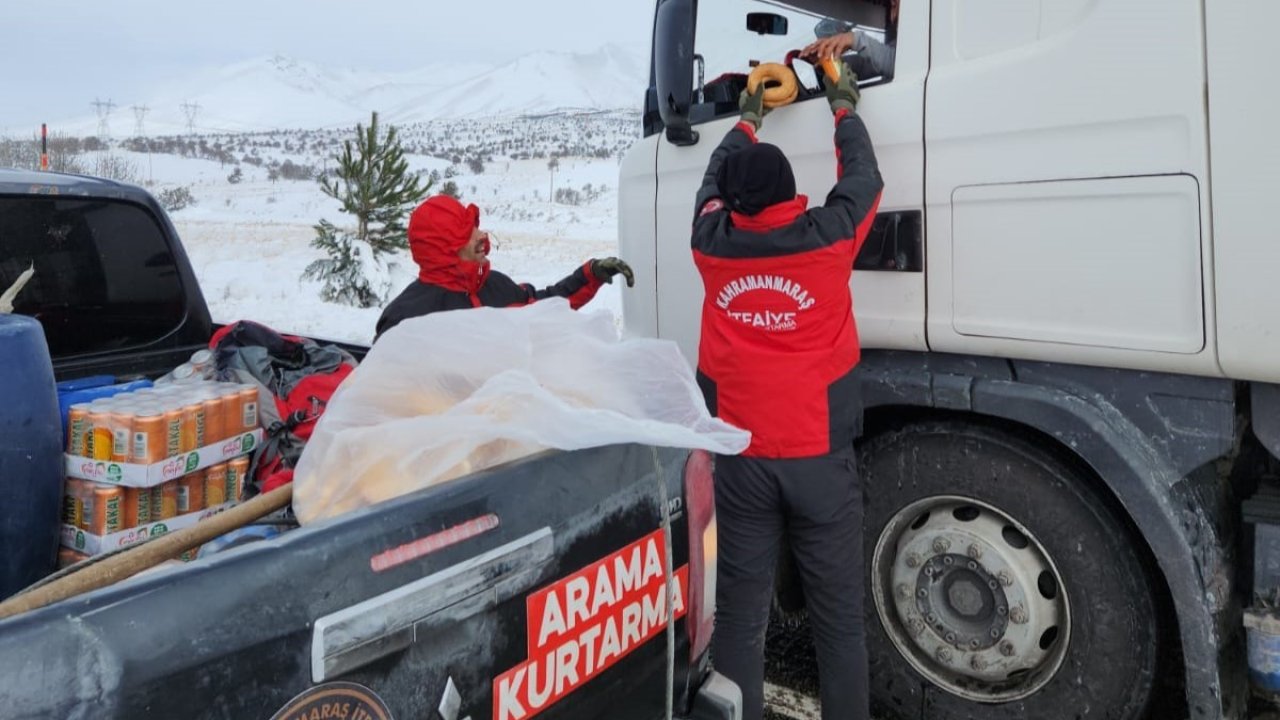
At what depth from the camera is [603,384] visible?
1865 millimetres

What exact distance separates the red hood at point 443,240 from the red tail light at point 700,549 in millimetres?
2020

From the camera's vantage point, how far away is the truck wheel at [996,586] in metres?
2.62

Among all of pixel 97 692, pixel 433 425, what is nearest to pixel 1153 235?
pixel 433 425

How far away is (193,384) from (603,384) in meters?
1.59

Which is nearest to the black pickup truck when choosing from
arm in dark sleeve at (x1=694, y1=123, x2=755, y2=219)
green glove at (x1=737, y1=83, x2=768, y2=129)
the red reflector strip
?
the red reflector strip

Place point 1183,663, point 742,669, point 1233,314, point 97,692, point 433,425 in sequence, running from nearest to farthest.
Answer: point 97,692 → point 433,425 → point 1233,314 → point 1183,663 → point 742,669

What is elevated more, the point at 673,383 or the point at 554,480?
the point at 673,383

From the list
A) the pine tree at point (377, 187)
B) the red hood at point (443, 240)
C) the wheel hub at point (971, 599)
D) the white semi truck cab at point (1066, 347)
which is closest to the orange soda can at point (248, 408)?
the red hood at point (443, 240)

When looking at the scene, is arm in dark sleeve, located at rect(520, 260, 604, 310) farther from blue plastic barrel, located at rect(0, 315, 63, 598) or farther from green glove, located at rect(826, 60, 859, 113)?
blue plastic barrel, located at rect(0, 315, 63, 598)

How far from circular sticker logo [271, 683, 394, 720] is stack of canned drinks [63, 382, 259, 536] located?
4.29 feet

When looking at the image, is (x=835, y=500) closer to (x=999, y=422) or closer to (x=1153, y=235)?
(x=999, y=422)

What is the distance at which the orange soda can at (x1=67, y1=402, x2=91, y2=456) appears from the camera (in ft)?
7.54

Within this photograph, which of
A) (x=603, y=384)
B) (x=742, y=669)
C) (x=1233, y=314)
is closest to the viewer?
(x=603, y=384)

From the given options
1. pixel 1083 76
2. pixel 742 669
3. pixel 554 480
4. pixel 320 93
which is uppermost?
pixel 320 93
